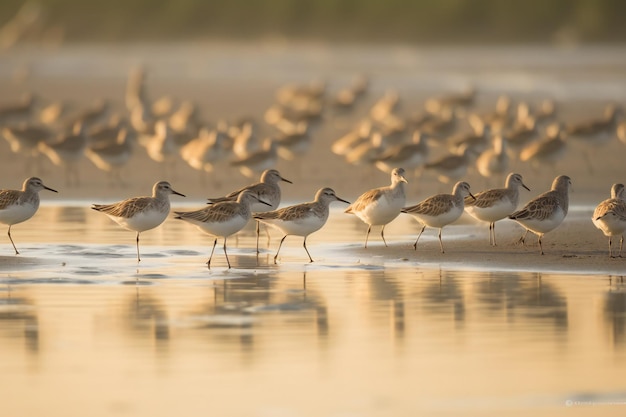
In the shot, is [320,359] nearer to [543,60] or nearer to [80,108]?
[80,108]

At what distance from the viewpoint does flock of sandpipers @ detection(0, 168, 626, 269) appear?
1819 centimetres

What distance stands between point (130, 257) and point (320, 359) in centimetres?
659

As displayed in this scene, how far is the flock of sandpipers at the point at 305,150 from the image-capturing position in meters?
18.7

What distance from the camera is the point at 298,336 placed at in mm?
13336

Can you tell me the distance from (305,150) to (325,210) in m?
12.8

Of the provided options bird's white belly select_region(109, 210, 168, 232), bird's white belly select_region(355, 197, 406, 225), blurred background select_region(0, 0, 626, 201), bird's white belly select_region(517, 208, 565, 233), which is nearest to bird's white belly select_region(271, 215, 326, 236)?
bird's white belly select_region(355, 197, 406, 225)

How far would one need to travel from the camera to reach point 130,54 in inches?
3607

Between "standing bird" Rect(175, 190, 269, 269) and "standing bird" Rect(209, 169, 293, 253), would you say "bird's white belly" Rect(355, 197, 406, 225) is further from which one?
"standing bird" Rect(175, 190, 269, 269)

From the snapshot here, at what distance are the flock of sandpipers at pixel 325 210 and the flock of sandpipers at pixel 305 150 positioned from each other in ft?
0.05

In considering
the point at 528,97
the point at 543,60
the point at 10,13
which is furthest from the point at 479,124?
the point at 10,13

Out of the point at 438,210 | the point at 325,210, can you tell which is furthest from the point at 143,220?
the point at 438,210

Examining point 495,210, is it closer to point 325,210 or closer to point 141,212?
point 325,210

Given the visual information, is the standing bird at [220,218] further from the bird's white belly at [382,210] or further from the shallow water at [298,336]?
the bird's white belly at [382,210]

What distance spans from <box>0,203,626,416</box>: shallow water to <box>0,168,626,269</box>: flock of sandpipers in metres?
0.50
